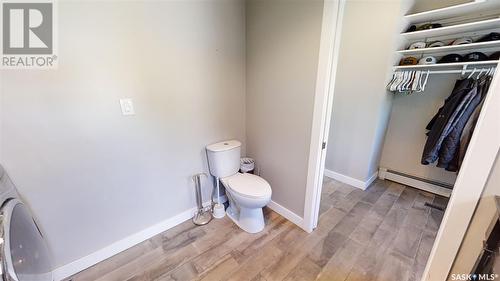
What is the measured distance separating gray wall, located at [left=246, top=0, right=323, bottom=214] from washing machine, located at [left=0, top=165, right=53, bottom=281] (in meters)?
1.66

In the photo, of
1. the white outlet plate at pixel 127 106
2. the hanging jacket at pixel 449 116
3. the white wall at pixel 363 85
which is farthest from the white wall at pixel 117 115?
the hanging jacket at pixel 449 116

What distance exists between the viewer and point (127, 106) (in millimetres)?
1371

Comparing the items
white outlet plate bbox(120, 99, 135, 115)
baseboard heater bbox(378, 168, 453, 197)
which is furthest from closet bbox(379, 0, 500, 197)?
white outlet plate bbox(120, 99, 135, 115)

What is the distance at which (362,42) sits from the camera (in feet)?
7.14

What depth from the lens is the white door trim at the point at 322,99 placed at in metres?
1.31

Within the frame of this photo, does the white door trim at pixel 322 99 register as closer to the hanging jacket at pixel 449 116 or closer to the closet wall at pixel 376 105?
the closet wall at pixel 376 105

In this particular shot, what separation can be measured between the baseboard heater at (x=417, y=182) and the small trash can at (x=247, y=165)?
191 centimetres

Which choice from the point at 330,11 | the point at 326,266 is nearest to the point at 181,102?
the point at 330,11

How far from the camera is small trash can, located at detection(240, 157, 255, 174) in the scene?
6.73ft

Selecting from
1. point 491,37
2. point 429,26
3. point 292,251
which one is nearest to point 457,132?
point 491,37

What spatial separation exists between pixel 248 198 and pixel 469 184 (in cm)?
126

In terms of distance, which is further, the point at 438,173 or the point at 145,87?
the point at 438,173

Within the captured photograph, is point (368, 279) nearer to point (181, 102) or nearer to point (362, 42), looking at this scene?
point (181, 102)

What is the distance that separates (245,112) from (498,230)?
1818 millimetres
